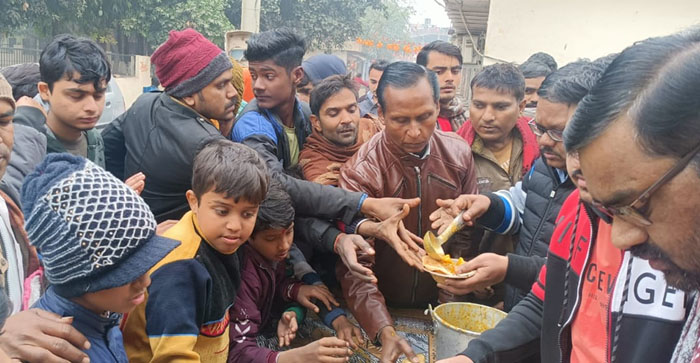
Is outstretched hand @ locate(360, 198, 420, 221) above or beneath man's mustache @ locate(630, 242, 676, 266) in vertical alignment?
beneath

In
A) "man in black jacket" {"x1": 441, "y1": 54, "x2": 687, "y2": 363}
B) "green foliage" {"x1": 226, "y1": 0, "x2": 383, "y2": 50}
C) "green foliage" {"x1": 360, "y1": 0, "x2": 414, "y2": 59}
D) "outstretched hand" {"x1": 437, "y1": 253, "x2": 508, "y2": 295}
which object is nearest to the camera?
"man in black jacket" {"x1": 441, "y1": 54, "x2": 687, "y2": 363}

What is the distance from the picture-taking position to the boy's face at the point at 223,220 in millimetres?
2150

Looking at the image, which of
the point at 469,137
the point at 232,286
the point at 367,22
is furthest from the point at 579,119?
the point at 367,22

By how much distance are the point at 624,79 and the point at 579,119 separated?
0.43 feet

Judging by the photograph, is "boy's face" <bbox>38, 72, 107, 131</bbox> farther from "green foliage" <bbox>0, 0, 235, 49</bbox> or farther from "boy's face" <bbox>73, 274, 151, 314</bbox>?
"green foliage" <bbox>0, 0, 235, 49</bbox>

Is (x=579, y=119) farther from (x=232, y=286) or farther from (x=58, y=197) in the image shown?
(x=232, y=286)

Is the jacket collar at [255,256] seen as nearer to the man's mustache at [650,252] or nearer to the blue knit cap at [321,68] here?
the man's mustache at [650,252]

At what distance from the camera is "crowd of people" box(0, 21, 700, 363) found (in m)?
1.16

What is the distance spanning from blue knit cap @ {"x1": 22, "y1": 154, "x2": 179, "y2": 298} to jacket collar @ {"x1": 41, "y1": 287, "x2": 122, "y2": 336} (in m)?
0.03

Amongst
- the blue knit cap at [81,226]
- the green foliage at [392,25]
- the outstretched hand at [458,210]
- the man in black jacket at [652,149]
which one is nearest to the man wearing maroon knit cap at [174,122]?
the blue knit cap at [81,226]

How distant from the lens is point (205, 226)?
2.16 metres

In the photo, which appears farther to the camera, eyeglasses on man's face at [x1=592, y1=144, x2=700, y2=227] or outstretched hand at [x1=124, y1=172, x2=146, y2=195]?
outstretched hand at [x1=124, y1=172, x2=146, y2=195]

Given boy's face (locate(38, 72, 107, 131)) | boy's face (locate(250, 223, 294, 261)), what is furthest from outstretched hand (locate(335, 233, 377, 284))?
boy's face (locate(38, 72, 107, 131))

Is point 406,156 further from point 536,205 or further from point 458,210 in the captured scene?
point 536,205
